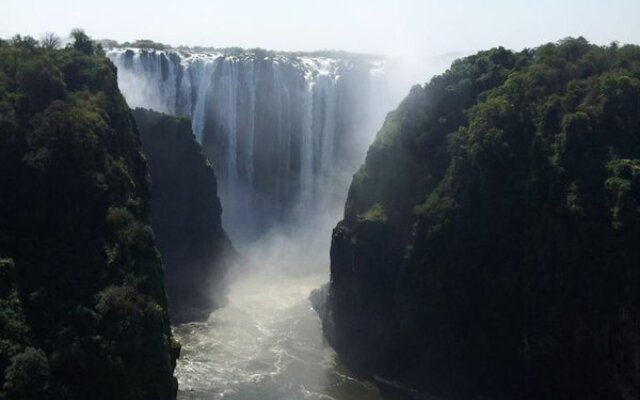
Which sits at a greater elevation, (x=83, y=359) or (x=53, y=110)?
(x=53, y=110)

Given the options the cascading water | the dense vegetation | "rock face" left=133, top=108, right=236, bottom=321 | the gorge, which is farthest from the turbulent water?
the dense vegetation

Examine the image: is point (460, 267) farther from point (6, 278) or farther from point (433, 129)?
point (6, 278)

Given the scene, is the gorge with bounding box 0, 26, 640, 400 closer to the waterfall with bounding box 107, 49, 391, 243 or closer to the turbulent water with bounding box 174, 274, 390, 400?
the turbulent water with bounding box 174, 274, 390, 400

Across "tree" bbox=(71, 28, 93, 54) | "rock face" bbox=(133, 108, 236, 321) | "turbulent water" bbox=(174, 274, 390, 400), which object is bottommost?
"turbulent water" bbox=(174, 274, 390, 400)

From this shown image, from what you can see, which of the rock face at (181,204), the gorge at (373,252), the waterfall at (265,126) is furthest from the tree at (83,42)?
the waterfall at (265,126)

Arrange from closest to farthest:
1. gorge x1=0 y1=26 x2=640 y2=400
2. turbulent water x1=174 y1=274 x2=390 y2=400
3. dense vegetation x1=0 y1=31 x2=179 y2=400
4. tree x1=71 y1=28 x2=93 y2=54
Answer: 1. dense vegetation x1=0 y1=31 x2=179 y2=400
2. gorge x1=0 y1=26 x2=640 y2=400
3. turbulent water x1=174 y1=274 x2=390 y2=400
4. tree x1=71 y1=28 x2=93 y2=54

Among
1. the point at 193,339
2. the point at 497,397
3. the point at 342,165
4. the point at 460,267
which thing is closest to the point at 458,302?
the point at 460,267

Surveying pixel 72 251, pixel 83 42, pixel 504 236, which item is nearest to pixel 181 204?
pixel 83 42
